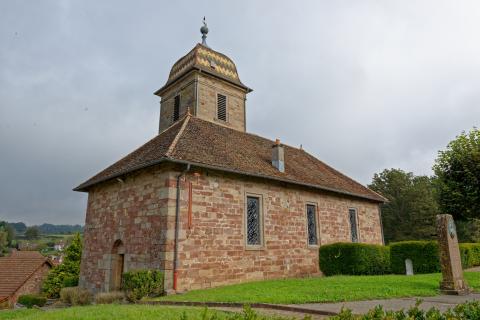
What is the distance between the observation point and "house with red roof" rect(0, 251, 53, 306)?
21.1 meters

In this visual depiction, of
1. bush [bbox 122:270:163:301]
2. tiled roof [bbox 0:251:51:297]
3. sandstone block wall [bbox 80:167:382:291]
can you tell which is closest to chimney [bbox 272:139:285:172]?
sandstone block wall [bbox 80:167:382:291]

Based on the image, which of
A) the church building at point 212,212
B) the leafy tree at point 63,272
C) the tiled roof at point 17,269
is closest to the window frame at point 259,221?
the church building at point 212,212

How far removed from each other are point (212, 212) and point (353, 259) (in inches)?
241

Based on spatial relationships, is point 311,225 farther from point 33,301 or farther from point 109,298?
point 33,301

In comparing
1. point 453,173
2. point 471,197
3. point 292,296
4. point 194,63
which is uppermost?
point 194,63

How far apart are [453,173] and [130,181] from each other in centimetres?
1586

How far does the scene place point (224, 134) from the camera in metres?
16.3

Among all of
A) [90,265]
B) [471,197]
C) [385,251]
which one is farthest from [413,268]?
[90,265]

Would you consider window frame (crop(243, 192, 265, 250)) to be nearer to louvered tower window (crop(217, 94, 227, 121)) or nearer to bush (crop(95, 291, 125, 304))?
bush (crop(95, 291, 125, 304))

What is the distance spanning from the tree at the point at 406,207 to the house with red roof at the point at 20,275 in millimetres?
32542

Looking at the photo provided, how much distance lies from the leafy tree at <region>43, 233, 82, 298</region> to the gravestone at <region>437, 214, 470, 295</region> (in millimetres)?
16837

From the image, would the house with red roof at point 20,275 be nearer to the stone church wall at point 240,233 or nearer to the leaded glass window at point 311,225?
the stone church wall at point 240,233

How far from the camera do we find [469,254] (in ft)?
52.7

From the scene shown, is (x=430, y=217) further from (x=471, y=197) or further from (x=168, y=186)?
(x=168, y=186)
